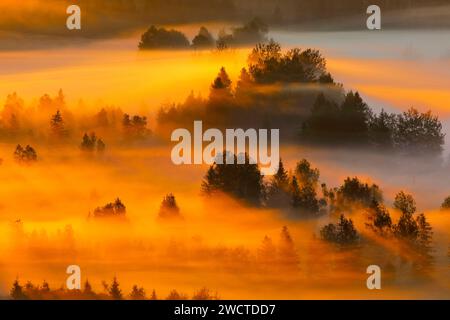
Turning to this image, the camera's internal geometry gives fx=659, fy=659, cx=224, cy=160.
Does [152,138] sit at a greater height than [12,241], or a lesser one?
greater

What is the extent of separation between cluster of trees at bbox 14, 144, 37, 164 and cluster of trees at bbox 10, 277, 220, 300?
53 cm

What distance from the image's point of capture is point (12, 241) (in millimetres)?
2889

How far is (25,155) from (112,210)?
0.45 metres

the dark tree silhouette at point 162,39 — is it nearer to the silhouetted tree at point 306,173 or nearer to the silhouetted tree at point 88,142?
the silhouetted tree at point 88,142

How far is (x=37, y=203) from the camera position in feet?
9.44

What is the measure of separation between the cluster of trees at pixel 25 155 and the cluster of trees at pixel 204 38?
2.17 ft

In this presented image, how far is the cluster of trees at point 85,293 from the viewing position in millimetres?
2875

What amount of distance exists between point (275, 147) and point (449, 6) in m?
0.99

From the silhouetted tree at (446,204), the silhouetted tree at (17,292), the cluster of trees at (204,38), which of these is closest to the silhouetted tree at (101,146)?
the cluster of trees at (204,38)

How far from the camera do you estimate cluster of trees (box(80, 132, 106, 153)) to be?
9.48 ft
